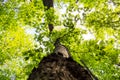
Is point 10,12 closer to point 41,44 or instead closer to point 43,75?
point 41,44

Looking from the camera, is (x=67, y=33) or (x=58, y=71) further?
(x=67, y=33)

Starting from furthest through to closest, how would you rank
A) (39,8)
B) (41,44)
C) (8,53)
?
(8,53) → (39,8) → (41,44)

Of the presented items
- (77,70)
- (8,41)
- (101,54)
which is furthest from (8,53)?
(77,70)

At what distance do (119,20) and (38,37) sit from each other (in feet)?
24.3

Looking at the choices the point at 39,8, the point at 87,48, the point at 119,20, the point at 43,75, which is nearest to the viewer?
the point at 43,75

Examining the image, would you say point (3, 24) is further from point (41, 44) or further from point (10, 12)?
point (41, 44)

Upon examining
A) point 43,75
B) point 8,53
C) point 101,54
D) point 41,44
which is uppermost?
point 43,75

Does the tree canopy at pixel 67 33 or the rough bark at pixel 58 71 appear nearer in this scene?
the rough bark at pixel 58 71

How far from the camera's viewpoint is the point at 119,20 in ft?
49.9

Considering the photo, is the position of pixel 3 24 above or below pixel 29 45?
above

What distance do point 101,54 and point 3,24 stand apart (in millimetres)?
8313

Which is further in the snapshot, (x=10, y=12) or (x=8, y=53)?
(x=8, y=53)

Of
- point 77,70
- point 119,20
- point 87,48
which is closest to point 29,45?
point 119,20

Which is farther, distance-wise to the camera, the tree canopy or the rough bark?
the tree canopy
